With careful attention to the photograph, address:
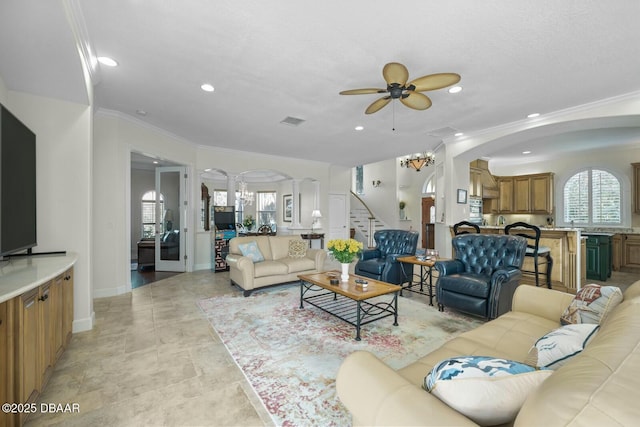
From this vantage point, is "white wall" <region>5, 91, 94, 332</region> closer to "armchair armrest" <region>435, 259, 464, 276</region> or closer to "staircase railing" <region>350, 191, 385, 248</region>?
"armchair armrest" <region>435, 259, 464, 276</region>

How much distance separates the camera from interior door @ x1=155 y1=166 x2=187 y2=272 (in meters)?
6.03

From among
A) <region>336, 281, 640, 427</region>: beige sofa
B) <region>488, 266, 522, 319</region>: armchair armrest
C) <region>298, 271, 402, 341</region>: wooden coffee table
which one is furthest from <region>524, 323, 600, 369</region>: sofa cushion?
<region>488, 266, 522, 319</region>: armchair armrest

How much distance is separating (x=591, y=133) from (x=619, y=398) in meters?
7.13

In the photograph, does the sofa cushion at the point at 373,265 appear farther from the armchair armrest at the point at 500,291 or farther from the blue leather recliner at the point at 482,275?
the armchair armrest at the point at 500,291

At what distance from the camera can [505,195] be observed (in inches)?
316

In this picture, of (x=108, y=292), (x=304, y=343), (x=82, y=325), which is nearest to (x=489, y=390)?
(x=304, y=343)

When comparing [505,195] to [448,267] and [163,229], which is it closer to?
[448,267]

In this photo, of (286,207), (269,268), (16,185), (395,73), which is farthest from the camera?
(286,207)

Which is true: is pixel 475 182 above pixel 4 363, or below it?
above

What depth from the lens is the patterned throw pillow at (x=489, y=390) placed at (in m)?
0.87

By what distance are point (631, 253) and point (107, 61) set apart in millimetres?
9854

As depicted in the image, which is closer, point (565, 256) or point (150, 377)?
point (150, 377)

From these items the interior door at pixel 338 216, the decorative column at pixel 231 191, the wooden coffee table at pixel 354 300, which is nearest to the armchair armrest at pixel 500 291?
the wooden coffee table at pixel 354 300

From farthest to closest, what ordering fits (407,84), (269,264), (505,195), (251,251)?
1. (505,195)
2. (251,251)
3. (269,264)
4. (407,84)
